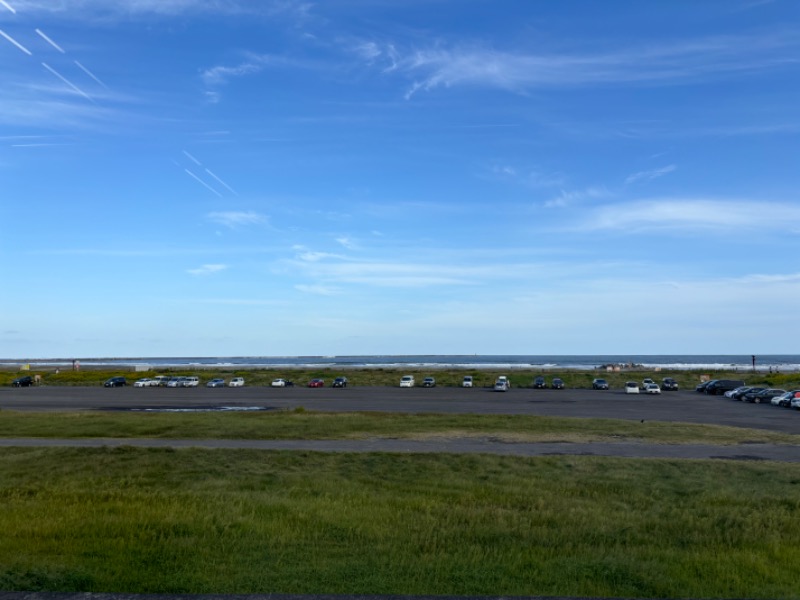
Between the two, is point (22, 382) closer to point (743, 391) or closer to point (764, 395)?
point (743, 391)

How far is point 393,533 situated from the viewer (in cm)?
973

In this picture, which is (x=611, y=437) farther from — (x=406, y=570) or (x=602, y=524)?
(x=406, y=570)

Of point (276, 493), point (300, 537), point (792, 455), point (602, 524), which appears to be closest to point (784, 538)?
point (602, 524)

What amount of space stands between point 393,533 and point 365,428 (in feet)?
77.9

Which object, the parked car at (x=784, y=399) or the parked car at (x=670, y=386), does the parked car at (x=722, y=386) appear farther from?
the parked car at (x=784, y=399)

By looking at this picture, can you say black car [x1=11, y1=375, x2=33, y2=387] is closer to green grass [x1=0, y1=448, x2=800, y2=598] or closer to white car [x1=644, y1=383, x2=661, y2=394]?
white car [x1=644, y1=383, x2=661, y2=394]

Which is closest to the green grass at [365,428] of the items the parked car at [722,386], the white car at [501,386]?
the white car at [501,386]

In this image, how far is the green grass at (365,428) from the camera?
99.7 feet

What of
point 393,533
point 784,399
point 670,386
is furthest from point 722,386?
point 393,533

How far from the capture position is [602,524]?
10.8 metres

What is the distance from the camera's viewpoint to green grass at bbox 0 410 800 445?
30.4 metres

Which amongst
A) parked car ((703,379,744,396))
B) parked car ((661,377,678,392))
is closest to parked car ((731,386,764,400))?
parked car ((703,379,744,396))

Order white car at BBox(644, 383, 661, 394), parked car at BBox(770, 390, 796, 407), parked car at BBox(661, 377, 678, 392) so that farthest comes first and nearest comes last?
parked car at BBox(661, 377, 678, 392), white car at BBox(644, 383, 661, 394), parked car at BBox(770, 390, 796, 407)

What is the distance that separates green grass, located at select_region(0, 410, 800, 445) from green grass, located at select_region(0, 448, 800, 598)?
1275cm
